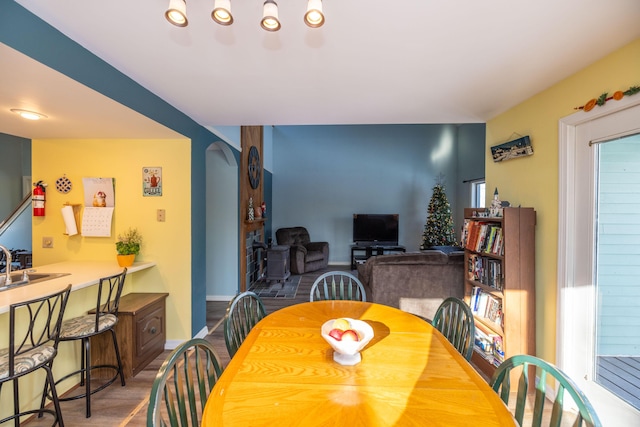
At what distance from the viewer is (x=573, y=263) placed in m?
1.94

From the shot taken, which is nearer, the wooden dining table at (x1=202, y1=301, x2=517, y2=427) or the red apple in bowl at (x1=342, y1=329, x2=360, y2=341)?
the wooden dining table at (x1=202, y1=301, x2=517, y2=427)

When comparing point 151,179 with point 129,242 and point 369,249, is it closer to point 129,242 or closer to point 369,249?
point 129,242

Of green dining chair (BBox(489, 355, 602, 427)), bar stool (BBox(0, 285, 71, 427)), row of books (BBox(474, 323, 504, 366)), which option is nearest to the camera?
green dining chair (BBox(489, 355, 602, 427))

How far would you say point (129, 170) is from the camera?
9.22ft

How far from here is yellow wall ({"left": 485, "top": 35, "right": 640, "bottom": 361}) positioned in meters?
1.75

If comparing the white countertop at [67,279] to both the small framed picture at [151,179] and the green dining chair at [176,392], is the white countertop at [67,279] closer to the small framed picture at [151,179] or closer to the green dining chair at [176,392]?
the small framed picture at [151,179]

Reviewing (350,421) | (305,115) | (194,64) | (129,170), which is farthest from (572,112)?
(129,170)

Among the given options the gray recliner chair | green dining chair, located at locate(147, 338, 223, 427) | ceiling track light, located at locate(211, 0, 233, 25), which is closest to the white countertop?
green dining chair, located at locate(147, 338, 223, 427)

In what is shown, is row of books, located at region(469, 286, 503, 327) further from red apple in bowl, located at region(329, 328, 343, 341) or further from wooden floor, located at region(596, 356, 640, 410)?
red apple in bowl, located at region(329, 328, 343, 341)

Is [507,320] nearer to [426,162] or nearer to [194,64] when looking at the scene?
[194,64]

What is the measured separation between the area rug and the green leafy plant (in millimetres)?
2160

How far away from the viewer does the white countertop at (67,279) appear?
66.2 inches

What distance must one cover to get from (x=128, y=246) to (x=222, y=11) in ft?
7.84

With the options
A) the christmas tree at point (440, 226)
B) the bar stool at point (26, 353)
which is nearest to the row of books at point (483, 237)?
the bar stool at point (26, 353)
